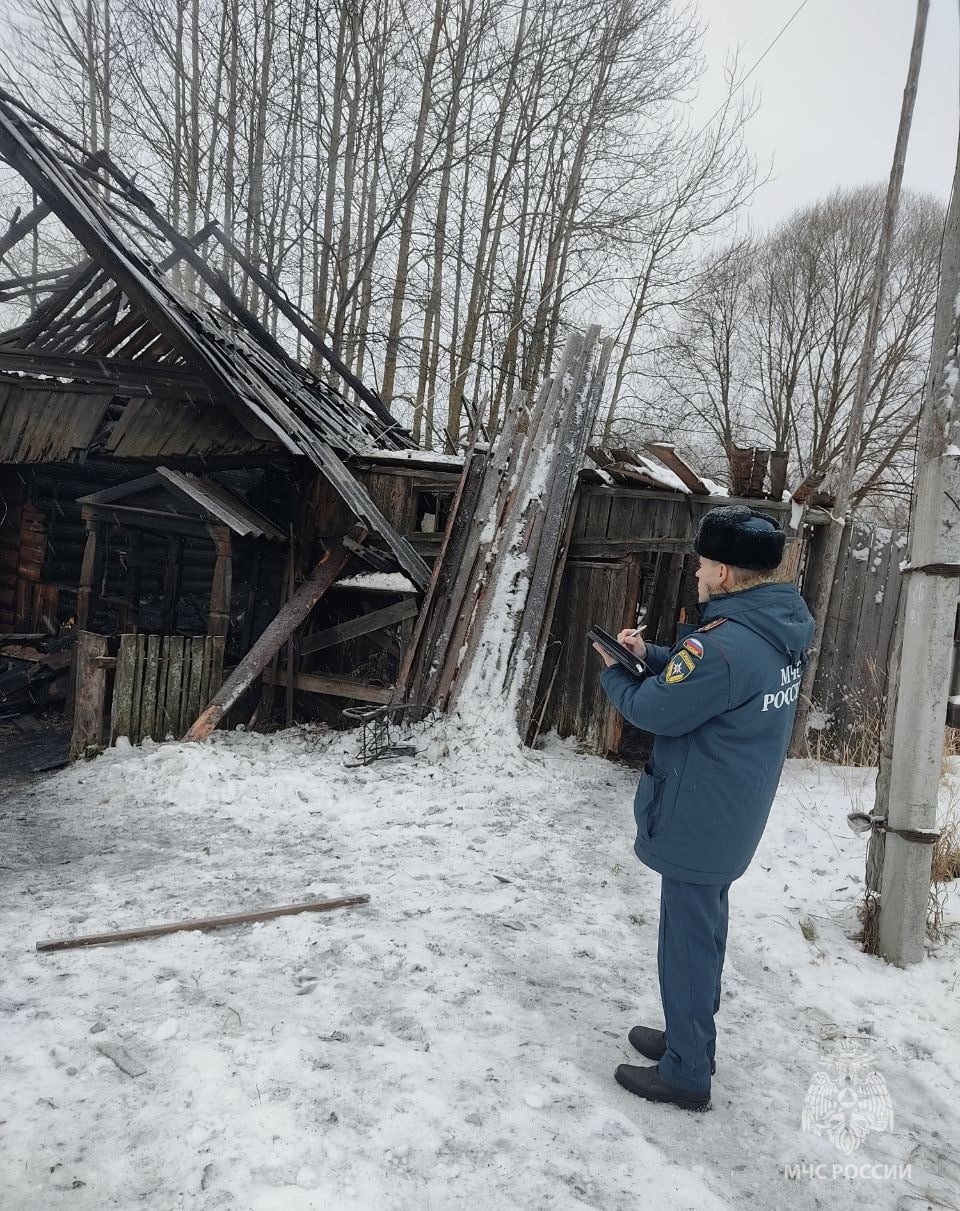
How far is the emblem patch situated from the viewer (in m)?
2.43

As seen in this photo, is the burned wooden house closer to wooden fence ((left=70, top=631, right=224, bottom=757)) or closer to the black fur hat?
wooden fence ((left=70, top=631, right=224, bottom=757))

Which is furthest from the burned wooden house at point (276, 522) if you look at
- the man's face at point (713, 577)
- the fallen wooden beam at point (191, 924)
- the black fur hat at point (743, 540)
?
the black fur hat at point (743, 540)

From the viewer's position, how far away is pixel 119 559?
33.7ft

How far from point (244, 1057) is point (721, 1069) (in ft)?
5.78

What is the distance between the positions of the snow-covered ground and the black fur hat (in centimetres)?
190

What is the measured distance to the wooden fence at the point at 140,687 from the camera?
6.59m

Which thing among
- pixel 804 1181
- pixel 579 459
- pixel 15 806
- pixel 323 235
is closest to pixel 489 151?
pixel 323 235

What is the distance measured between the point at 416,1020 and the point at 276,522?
707cm

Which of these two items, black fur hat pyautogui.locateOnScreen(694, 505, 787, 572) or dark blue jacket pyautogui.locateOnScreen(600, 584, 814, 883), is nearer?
dark blue jacket pyautogui.locateOnScreen(600, 584, 814, 883)

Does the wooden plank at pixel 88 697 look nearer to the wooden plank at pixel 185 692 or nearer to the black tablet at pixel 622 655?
the wooden plank at pixel 185 692

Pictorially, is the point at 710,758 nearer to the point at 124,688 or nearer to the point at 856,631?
the point at 124,688

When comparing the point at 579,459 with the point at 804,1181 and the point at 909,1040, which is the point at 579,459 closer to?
the point at 909,1040

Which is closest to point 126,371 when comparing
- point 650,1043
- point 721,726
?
point 721,726

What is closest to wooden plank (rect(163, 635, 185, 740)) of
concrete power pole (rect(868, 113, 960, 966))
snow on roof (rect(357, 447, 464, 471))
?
snow on roof (rect(357, 447, 464, 471))
